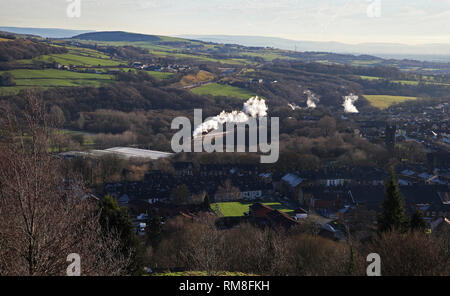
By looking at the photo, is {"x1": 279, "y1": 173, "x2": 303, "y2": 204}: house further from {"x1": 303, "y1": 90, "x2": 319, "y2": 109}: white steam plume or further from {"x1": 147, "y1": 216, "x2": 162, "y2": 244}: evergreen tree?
{"x1": 303, "y1": 90, "x2": 319, "y2": 109}: white steam plume

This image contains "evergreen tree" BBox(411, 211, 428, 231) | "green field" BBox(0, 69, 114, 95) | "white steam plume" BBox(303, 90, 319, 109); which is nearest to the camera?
"evergreen tree" BBox(411, 211, 428, 231)

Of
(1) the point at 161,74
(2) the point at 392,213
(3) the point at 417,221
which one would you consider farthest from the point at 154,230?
(1) the point at 161,74

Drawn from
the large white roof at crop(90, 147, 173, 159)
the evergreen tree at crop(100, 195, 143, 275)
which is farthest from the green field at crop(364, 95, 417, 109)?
the evergreen tree at crop(100, 195, 143, 275)

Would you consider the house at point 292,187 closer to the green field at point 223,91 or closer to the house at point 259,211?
the house at point 259,211
